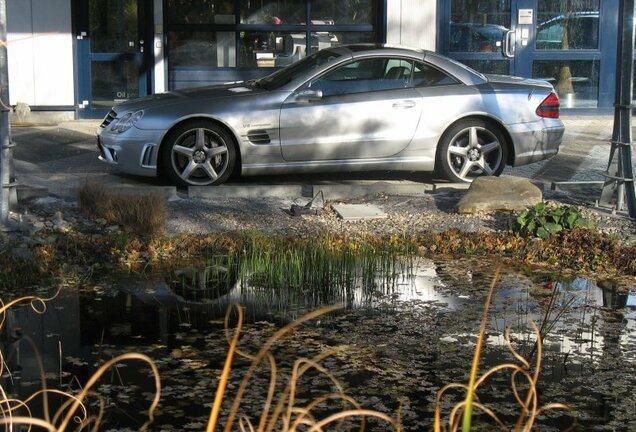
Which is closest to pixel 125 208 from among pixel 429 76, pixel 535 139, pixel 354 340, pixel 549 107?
pixel 354 340

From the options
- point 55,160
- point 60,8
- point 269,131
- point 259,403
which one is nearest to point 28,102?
point 60,8

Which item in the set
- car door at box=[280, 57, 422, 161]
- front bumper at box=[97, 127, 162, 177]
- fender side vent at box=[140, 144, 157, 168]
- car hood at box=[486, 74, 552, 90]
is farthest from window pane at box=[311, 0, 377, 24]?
fender side vent at box=[140, 144, 157, 168]

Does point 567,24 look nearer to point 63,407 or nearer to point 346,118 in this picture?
point 346,118

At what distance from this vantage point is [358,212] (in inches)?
432

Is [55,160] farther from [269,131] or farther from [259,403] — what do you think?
[259,403]

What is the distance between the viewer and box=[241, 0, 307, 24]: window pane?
17953mm

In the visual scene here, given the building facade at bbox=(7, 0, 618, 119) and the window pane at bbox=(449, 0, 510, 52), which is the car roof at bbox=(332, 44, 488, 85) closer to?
the building facade at bbox=(7, 0, 618, 119)

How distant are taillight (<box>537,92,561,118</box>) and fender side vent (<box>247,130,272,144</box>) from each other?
3160 mm

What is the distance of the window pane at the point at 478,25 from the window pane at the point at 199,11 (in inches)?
149

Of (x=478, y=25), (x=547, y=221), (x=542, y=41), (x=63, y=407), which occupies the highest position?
(x=478, y=25)

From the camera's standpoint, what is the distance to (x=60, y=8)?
17.6 m

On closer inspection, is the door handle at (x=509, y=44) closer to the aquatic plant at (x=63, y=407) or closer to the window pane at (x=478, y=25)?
the window pane at (x=478, y=25)

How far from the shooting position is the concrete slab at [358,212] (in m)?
10.8

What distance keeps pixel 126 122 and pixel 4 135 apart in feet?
6.94
